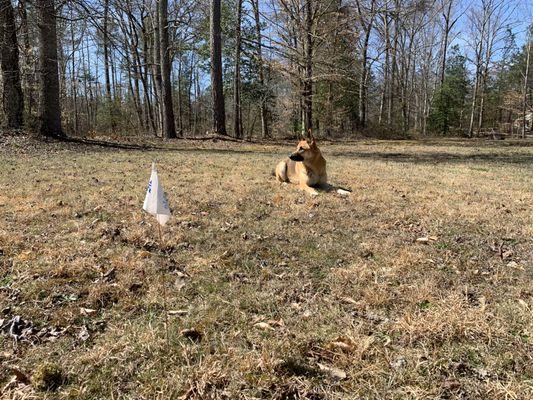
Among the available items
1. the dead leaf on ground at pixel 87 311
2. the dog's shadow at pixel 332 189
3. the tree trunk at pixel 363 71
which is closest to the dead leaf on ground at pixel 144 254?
the dead leaf on ground at pixel 87 311

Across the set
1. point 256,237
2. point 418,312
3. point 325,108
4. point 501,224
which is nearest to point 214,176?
point 256,237

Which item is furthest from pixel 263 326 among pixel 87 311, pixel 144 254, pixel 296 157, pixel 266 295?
pixel 296 157

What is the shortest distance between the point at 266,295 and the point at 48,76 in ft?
35.1

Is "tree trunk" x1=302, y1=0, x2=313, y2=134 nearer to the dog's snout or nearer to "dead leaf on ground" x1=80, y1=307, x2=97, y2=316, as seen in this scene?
the dog's snout

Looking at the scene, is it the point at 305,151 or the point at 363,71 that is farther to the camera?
the point at 363,71

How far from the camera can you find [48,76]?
10758mm

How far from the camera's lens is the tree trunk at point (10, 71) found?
34.9 feet

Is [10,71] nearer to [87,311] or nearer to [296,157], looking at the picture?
[296,157]

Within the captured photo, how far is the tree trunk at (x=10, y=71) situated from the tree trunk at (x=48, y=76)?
2.73 ft

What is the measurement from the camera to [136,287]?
9.59 ft

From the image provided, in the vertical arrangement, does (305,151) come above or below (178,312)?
above

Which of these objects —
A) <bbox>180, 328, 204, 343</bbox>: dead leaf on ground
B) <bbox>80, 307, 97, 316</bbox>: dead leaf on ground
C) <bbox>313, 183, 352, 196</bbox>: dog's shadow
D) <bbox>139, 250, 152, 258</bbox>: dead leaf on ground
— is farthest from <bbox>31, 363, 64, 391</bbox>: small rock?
<bbox>313, 183, 352, 196</bbox>: dog's shadow

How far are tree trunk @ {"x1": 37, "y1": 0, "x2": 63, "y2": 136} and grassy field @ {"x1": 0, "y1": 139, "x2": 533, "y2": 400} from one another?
6.01 m

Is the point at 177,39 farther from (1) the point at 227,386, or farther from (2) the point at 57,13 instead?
(1) the point at 227,386
